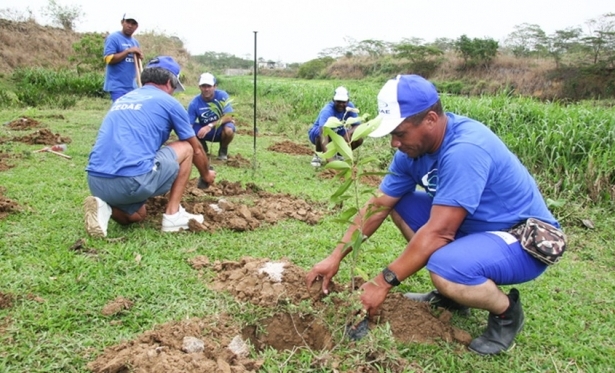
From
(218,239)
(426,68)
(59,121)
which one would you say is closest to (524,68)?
(426,68)

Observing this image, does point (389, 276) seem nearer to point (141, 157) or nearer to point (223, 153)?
point (141, 157)

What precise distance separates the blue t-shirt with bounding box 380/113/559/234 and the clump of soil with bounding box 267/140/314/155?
5.18 m

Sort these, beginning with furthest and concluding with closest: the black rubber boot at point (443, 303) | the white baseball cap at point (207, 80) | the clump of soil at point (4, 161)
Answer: the white baseball cap at point (207, 80) < the clump of soil at point (4, 161) < the black rubber boot at point (443, 303)

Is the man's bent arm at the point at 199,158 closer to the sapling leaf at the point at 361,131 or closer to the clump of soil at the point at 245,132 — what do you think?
the sapling leaf at the point at 361,131

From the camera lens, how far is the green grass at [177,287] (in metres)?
2.09

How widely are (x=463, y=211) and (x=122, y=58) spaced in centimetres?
515

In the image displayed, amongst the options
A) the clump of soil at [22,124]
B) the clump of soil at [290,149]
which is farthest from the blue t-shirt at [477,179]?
the clump of soil at [22,124]

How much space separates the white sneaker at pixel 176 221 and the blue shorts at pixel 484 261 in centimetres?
201

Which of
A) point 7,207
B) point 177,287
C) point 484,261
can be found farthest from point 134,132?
point 484,261

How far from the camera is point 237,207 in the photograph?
3910 mm

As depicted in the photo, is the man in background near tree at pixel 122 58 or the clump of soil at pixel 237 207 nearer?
the clump of soil at pixel 237 207

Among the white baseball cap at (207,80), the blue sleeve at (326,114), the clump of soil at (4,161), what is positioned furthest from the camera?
the blue sleeve at (326,114)

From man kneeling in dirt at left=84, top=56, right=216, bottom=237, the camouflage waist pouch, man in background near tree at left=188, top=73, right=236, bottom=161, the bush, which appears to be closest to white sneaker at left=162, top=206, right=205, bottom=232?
man kneeling in dirt at left=84, top=56, right=216, bottom=237

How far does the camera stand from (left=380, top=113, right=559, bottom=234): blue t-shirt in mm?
2010
